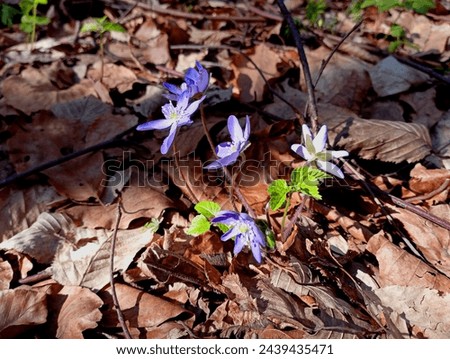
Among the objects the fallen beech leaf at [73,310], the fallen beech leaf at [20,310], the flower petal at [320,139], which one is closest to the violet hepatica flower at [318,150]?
the flower petal at [320,139]

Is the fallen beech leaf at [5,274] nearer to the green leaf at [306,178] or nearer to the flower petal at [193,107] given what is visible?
the flower petal at [193,107]

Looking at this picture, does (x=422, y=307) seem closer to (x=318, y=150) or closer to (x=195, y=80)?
(x=318, y=150)

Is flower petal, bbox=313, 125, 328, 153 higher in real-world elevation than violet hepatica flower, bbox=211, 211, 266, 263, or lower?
higher

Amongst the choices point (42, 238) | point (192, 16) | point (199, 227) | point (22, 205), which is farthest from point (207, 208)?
point (192, 16)

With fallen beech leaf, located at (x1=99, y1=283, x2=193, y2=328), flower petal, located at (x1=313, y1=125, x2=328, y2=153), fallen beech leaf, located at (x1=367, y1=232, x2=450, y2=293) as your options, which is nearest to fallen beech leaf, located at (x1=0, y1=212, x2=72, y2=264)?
fallen beech leaf, located at (x1=99, y1=283, x2=193, y2=328)

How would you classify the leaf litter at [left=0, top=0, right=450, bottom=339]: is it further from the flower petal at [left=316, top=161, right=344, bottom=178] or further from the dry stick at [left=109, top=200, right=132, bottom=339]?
the flower petal at [left=316, top=161, right=344, bottom=178]

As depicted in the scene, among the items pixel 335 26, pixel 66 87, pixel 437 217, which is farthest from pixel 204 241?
pixel 335 26
